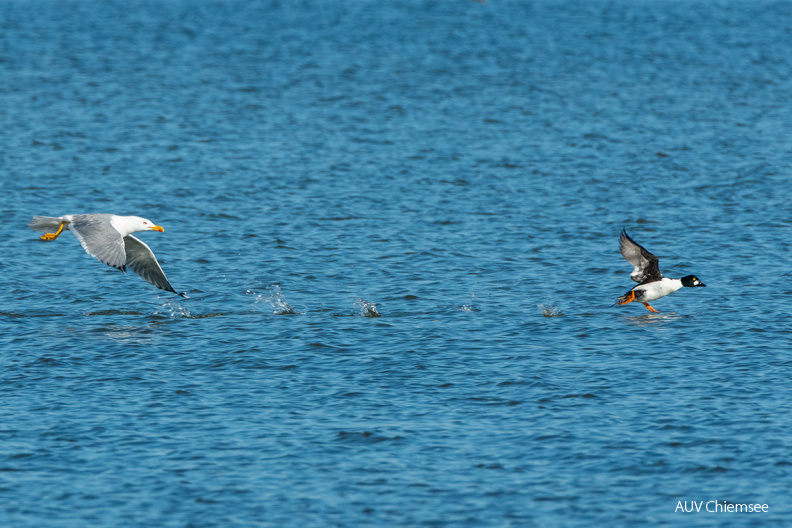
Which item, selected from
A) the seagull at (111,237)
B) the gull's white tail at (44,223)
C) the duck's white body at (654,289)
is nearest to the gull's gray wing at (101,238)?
the seagull at (111,237)

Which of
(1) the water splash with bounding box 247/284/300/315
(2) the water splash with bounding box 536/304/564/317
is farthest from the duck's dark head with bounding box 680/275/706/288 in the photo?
(1) the water splash with bounding box 247/284/300/315

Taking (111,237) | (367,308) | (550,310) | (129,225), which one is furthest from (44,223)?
(550,310)

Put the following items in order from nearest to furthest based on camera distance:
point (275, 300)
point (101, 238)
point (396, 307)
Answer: point (101, 238) < point (396, 307) < point (275, 300)

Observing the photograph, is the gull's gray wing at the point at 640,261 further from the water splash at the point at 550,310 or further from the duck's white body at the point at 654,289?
the water splash at the point at 550,310

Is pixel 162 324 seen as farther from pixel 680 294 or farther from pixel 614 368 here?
pixel 680 294

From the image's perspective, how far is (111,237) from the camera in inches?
770

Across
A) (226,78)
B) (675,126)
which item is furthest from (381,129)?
(226,78)

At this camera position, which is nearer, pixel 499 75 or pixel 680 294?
pixel 680 294

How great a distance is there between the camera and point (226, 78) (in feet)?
183

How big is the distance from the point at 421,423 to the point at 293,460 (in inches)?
91.5

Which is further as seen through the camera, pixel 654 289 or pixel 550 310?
pixel 550 310

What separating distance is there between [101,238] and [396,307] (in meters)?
6.37

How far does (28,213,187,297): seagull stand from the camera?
62.8 ft

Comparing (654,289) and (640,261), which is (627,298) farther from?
(640,261)
